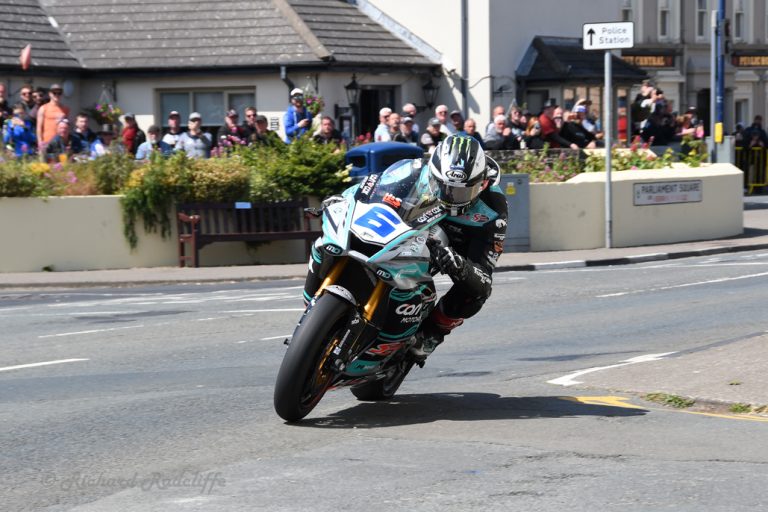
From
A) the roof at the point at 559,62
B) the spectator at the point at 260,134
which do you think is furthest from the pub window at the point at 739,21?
the spectator at the point at 260,134

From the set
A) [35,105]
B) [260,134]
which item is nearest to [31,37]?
[35,105]

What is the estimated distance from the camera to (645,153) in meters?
26.9

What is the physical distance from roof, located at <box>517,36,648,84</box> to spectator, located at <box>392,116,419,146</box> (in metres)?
11.4

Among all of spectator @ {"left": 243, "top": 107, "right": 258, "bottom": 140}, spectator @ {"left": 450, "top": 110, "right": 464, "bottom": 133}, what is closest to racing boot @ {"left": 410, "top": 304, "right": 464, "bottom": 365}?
spectator @ {"left": 243, "top": 107, "right": 258, "bottom": 140}

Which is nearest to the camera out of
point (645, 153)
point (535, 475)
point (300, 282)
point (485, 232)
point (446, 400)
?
point (535, 475)

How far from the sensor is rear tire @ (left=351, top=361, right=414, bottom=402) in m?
9.10

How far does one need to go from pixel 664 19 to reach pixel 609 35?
101 ft

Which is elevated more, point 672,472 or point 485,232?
point 485,232

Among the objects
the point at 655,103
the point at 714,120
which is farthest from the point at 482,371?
the point at 655,103

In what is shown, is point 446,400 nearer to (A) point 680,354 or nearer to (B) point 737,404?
(B) point 737,404

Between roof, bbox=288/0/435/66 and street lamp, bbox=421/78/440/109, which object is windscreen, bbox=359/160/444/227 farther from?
street lamp, bbox=421/78/440/109

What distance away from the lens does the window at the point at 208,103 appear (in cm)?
3288

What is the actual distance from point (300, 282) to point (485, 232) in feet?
37.3

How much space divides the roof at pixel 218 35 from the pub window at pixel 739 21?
83.2 ft
